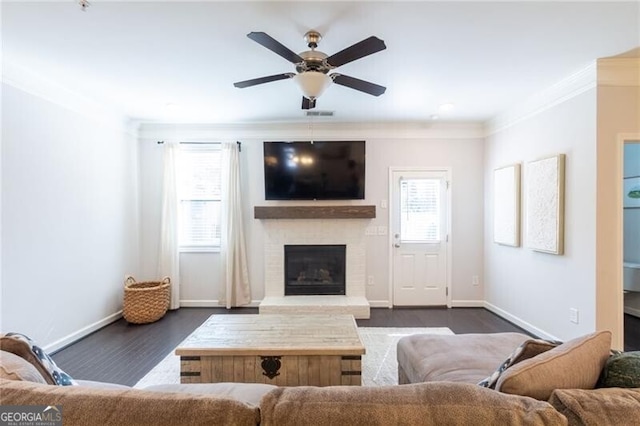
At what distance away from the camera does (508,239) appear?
3.96 metres

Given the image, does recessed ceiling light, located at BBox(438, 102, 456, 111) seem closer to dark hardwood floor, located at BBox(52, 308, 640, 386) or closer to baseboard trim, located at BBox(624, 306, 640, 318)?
dark hardwood floor, located at BBox(52, 308, 640, 386)

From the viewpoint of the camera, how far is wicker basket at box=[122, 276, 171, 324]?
12.8 ft

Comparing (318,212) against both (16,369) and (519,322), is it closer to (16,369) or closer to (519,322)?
(519,322)

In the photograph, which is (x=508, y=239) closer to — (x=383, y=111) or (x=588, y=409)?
(x=383, y=111)

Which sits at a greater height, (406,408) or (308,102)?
(308,102)

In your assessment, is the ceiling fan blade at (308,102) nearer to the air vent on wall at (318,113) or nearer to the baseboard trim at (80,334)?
the air vent on wall at (318,113)

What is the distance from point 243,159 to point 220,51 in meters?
2.16

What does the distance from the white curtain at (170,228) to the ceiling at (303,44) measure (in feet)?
3.31

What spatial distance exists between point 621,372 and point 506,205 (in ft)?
10.7

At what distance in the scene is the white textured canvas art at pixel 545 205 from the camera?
3.11 m

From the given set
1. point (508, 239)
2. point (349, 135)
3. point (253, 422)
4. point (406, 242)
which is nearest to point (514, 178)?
point (508, 239)

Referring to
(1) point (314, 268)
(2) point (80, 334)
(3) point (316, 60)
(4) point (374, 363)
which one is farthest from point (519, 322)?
(2) point (80, 334)

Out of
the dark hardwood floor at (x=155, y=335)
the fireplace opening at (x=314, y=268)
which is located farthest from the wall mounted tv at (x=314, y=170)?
the dark hardwood floor at (x=155, y=335)

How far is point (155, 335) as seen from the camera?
3.57 m
